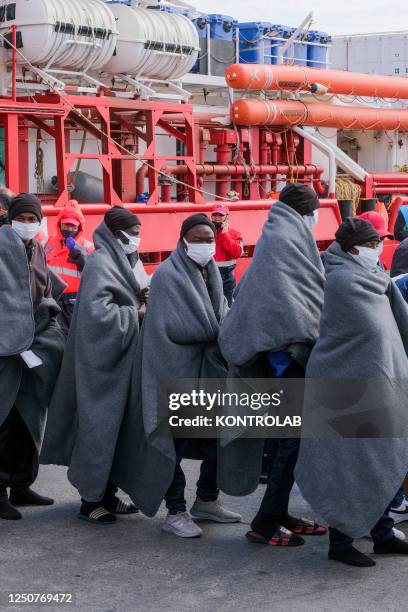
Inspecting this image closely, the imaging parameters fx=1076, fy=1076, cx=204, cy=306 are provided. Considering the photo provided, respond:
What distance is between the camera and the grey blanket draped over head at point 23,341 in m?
5.68

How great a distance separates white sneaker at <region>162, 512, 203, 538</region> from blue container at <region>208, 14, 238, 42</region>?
48.1 ft

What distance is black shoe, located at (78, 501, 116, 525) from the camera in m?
5.71

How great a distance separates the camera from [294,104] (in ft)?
59.1

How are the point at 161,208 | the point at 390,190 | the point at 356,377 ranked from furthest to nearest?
the point at 390,190 → the point at 161,208 → the point at 356,377

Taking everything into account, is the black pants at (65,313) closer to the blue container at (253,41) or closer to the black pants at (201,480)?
the black pants at (201,480)

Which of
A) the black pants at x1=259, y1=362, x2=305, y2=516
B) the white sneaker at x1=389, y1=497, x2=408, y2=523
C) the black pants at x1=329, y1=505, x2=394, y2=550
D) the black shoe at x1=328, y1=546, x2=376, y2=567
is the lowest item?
the white sneaker at x1=389, y1=497, x2=408, y2=523

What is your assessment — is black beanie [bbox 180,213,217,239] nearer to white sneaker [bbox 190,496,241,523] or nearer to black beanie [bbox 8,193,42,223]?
black beanie [bbox 8,193,42,223]

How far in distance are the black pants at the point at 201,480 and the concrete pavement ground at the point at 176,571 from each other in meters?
0.17

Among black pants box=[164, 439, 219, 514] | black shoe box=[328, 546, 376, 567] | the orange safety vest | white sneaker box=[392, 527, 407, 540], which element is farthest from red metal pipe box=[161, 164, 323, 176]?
black shoe box=[328, 546, 376, 567]

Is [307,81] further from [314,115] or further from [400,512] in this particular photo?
[400,512]

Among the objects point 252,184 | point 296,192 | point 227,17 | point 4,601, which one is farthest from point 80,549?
point 227,17

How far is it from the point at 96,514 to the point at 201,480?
0.59m

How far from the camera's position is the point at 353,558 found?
502 cm

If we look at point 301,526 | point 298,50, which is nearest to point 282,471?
point 301,526
